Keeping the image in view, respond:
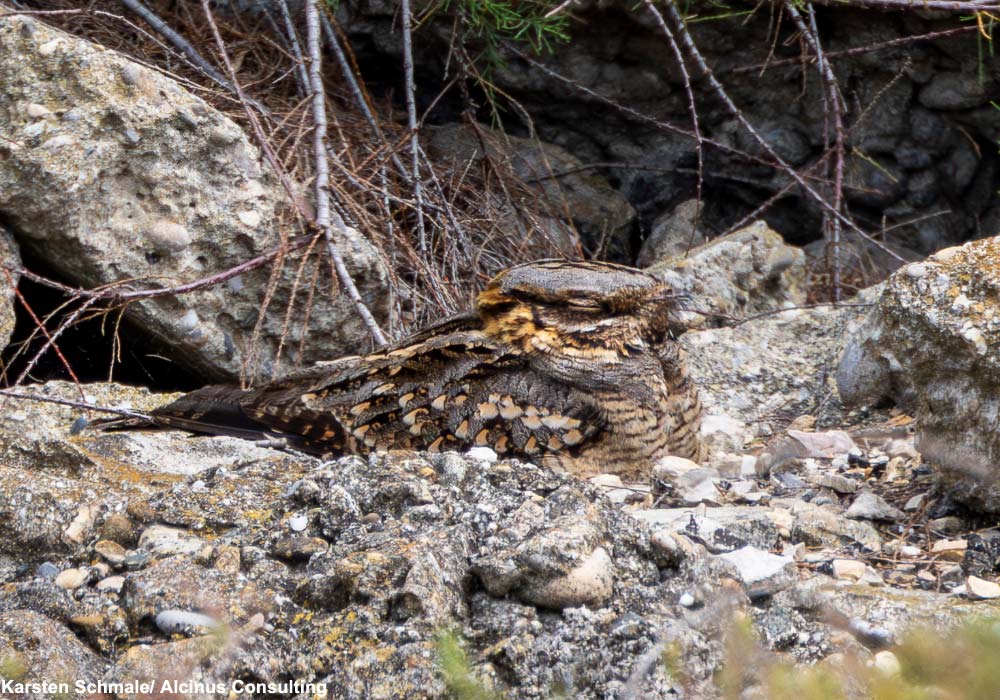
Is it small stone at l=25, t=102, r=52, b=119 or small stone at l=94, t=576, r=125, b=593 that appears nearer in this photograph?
small stone at l=94, t=576, r=125, b=593

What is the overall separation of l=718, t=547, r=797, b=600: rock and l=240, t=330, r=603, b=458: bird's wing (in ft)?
3.92

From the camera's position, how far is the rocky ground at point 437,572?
71.8 inches

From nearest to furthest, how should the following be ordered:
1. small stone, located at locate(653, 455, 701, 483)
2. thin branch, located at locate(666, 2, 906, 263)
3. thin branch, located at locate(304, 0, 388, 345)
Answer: small stone, located at locate(653, 455, 701, 483), thin branch, located at locate(304, 0, 388, 345), thin branch, located at locate(666, 2, 906, 263)

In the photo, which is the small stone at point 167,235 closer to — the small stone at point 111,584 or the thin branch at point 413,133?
the thin branch at point 413,133

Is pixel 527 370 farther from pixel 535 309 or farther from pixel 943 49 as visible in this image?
pixel 943 49

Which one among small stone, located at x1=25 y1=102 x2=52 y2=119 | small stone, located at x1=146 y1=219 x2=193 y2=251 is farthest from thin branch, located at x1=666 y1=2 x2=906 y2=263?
small stone, located at x1=25 y1=102 x2=52 y2=119

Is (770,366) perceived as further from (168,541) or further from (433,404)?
(168,541)

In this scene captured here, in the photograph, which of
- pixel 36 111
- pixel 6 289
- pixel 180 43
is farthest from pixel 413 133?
pixel 6 289

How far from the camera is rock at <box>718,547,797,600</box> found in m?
2.09

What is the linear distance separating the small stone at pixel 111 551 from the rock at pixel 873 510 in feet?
5.68

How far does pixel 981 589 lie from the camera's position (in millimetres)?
2172

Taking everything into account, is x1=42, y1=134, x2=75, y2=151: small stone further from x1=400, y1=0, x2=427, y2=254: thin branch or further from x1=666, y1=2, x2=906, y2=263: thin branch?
x1=666, y1=2, x2=906, y2=263: thin branch

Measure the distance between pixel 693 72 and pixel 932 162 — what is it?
56.7 inches

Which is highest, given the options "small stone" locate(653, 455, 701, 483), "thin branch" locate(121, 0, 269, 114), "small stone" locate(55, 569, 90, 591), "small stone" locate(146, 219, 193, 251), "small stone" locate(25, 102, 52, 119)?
"thin branch" locate(121, 0, 269, 114)
